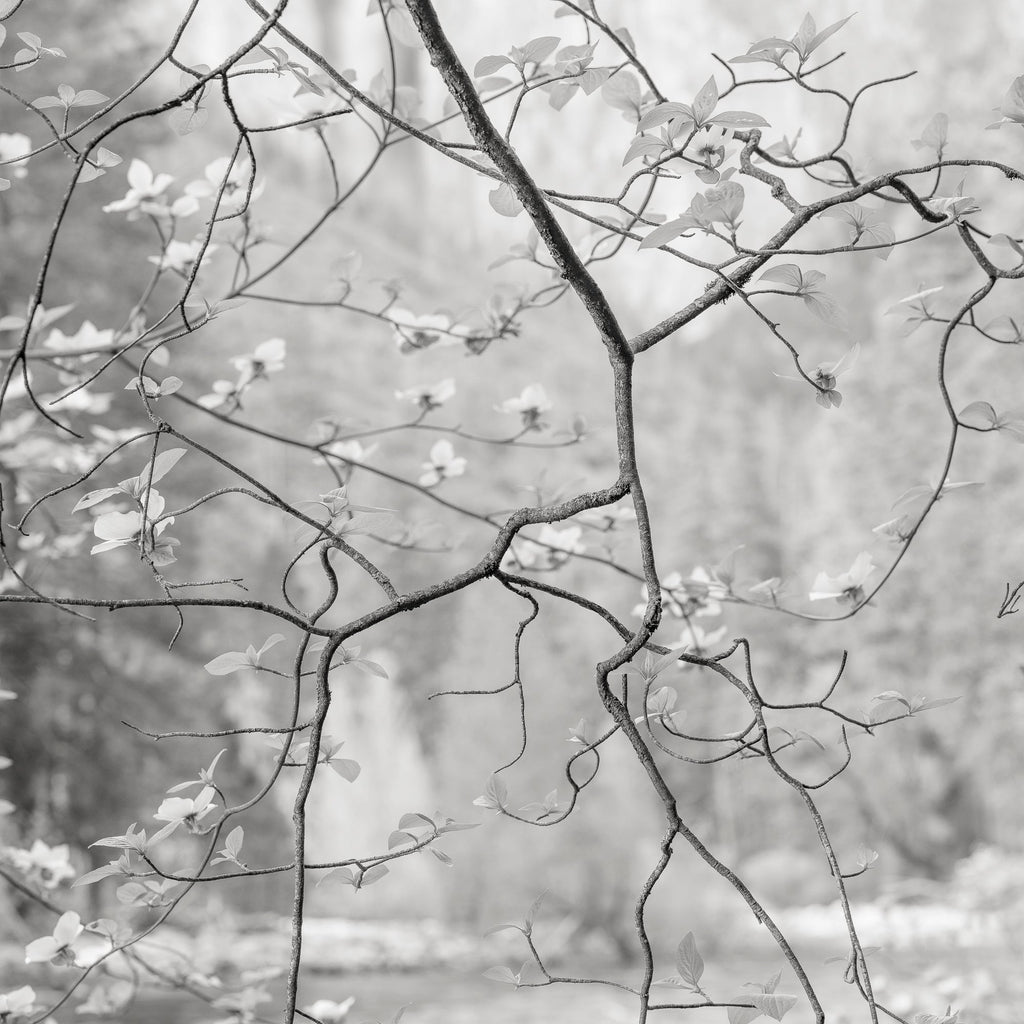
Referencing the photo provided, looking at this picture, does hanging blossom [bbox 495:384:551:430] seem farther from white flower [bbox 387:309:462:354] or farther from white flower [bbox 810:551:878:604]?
white flower [bbox 810:551:878:604]

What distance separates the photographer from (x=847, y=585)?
0.65m

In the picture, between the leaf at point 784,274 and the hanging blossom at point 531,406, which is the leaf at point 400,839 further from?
the hanging blossom at point 531,406

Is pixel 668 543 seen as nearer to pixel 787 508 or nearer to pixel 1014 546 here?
pixel 787 508

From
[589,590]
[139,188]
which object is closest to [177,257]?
[139,188]

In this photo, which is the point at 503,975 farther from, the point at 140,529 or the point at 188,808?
the point at 140,529

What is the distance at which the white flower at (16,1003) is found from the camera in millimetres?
658

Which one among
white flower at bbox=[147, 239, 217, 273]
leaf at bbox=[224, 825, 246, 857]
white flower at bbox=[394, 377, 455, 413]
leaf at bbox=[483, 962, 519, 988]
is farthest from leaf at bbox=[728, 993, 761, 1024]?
white flower at bbox=[147, 239, 217, 273]

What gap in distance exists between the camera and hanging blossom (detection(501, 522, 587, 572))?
2.81 ft

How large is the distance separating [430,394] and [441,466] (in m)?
0.06

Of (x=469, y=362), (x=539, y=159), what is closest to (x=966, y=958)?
(x=469, y=362)

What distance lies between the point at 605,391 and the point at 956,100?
33.3 feet

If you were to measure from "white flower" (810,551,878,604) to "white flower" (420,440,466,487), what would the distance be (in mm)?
317

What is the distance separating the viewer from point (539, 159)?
20.3 m

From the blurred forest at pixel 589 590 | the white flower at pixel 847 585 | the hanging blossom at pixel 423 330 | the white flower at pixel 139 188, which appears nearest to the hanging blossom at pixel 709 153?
the blurred forest at pixel 589 590
